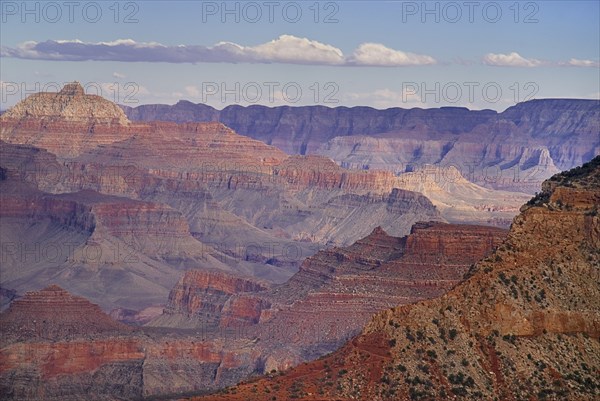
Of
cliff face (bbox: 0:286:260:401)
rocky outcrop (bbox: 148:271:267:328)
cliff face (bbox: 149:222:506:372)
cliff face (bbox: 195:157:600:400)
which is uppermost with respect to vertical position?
cliff face (bbox: 195:157:600:400)

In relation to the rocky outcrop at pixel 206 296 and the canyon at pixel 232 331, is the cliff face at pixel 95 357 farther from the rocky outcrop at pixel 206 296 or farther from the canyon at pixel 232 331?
the rocky outcrop at pixel 206 296

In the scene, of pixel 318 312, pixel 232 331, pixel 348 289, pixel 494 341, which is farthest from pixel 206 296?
pixel 494 341

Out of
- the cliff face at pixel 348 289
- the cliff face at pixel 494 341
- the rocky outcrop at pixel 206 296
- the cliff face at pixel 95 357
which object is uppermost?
the cliff face at pixel 494 341

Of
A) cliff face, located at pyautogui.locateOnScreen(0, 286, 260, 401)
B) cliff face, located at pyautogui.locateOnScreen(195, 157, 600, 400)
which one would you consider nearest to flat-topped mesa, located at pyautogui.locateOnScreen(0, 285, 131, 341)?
cliff face, located at pyautogui.locateOnScreen(0, 286, 260, 401)

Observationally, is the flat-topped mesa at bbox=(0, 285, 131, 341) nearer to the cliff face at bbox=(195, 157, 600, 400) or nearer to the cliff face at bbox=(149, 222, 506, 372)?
the cliff face at bbox=(149, 222, 506, 372)

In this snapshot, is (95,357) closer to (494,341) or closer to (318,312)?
(318,312)

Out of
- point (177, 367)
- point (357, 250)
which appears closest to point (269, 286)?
point (357, 250)

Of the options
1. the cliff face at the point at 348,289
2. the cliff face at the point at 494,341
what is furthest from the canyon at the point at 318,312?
the cliff face at the point at 348,289
